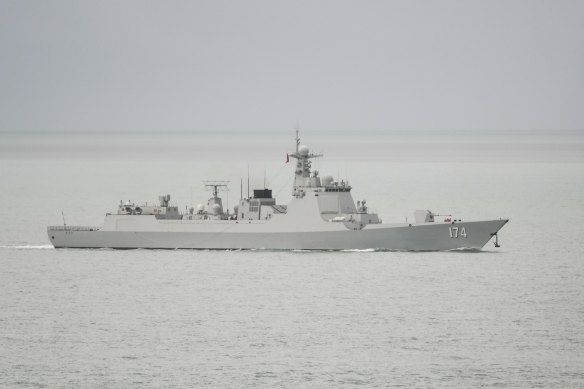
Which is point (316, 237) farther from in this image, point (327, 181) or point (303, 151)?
point (303, 151)

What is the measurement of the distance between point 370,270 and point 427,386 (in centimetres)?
2265

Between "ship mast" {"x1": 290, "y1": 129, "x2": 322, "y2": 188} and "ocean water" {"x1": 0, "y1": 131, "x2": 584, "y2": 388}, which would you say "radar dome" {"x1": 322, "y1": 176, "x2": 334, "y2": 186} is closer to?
"ship mast" {"x1": 290, "y1": 129, "x2": 322, "y2": 188}

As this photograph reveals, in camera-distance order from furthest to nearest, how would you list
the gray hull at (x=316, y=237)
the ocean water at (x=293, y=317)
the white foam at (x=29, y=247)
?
1. the white foam at (x=29, y=247)
2. the gray hull at (x=316, y=237)
3. the ocean water at (x=293, y=317)

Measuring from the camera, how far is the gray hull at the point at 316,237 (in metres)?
62.0

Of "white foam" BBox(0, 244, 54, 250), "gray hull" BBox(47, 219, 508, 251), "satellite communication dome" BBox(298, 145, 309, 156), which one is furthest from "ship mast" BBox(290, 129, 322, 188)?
"white foam" BBox(0, 244, 54, 250)

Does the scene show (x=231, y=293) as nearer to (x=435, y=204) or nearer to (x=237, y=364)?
(x=237, y=364)

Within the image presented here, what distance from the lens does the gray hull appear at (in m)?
62.0

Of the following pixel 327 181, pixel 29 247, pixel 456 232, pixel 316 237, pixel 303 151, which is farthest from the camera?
pixel 29 247

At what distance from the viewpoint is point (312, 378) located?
115 feet

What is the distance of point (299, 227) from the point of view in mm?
62844

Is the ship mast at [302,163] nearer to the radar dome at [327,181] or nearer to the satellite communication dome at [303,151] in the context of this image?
the satellite communication dome at [303,151]

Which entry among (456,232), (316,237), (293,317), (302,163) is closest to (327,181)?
(302,163)

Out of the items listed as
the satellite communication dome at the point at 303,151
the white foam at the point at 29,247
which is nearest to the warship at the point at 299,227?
the satellite communication dome at the point at 303,151

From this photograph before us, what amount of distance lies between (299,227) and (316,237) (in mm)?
1129
